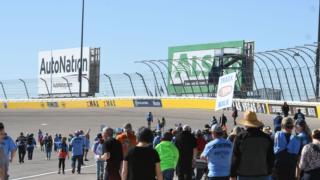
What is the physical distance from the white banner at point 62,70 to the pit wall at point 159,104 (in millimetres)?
4491

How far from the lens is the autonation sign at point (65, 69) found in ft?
230

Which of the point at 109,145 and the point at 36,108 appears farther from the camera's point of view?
the point at 36,108

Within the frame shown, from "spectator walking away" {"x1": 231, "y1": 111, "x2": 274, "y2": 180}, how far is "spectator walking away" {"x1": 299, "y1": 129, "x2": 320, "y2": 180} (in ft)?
3.81

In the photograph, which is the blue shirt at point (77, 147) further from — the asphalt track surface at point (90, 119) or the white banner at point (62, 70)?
the white banner at point (62, 70)

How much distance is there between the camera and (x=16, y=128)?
53.8m

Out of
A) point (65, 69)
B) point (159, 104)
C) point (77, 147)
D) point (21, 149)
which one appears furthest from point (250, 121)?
point (65, 69)

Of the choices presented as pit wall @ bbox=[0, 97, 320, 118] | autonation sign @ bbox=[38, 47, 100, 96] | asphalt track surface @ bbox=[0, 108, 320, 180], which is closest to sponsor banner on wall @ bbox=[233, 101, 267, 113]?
pit wall @ bbox=[0, 97, 320, 118]

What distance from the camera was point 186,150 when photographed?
13.6 meters

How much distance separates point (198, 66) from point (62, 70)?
74.1ft

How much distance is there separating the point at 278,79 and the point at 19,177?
26.3 meters

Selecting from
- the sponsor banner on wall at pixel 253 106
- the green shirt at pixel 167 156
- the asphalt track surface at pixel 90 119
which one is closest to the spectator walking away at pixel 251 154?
the green shirt at pixel 167 156

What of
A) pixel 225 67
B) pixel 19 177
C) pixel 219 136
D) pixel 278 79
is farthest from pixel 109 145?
pixel 225 67

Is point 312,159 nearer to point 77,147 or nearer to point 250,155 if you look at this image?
point 250,155

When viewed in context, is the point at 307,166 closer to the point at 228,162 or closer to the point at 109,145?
the point at 228,162
